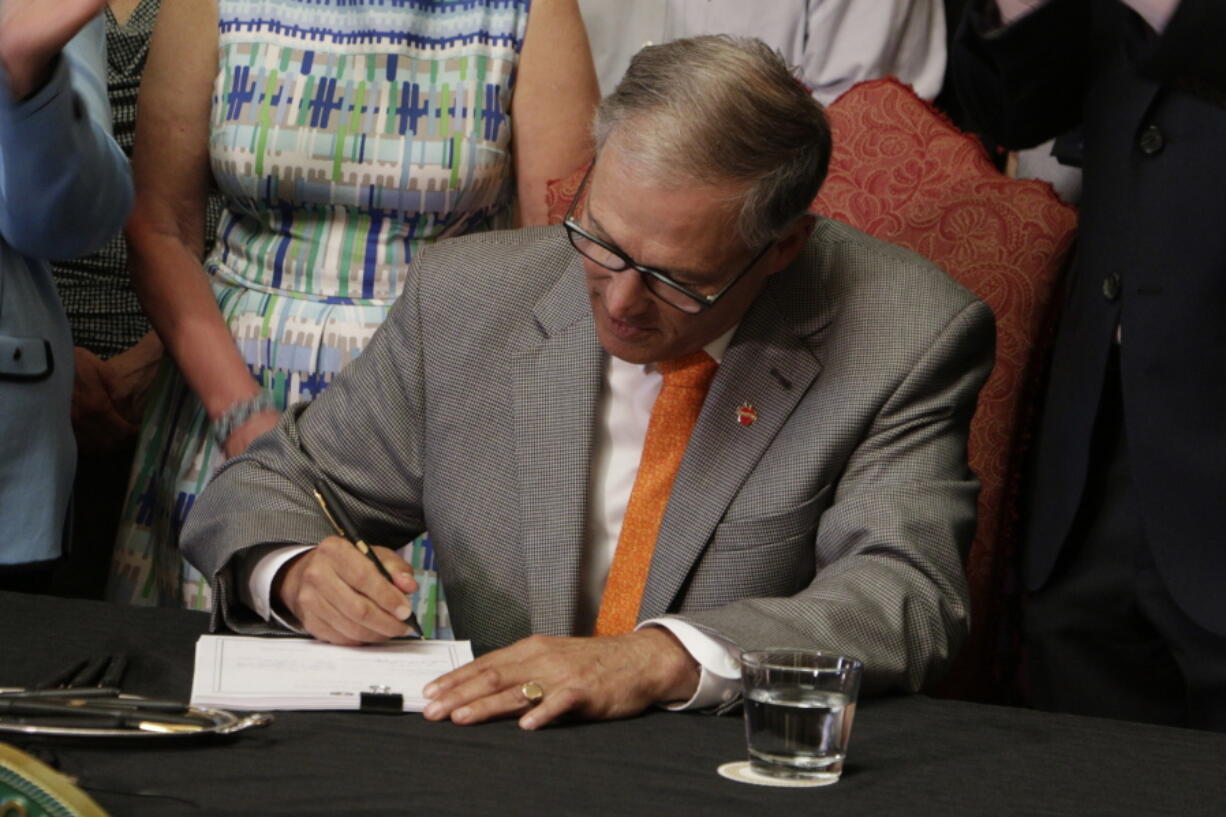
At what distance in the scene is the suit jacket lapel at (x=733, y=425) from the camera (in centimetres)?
177

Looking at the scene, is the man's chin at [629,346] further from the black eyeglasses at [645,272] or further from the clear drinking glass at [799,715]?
the clear drinking glass at [799,715]

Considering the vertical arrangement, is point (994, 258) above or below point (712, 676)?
above

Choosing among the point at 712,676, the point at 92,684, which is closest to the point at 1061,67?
the point at 712,676

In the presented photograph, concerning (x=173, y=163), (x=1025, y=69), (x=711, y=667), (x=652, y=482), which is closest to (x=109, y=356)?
(x=173, y=163)

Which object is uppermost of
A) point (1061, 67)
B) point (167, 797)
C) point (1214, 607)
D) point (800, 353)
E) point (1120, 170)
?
point (1061, 67)

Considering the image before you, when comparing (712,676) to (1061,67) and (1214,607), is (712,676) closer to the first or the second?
(1214,607)

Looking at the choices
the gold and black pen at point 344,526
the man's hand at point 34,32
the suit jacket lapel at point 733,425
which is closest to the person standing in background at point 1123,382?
the suit jacket lapel at point 733,425

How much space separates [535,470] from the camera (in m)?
1.82

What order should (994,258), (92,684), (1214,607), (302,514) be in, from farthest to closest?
(994,258), (1214,607), (302,514), (92,684)

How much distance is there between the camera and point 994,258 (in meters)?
2.31

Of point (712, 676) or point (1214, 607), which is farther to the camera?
point (1214, 607)

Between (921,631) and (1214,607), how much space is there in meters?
0.52

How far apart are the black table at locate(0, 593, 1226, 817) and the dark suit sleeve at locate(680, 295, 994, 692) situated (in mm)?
83

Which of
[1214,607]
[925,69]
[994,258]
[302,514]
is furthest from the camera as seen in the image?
[925,69]
